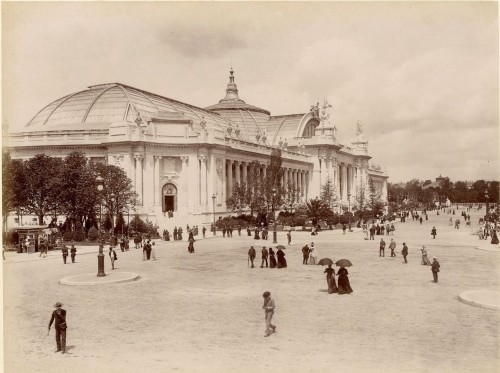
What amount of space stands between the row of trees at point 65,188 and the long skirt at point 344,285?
89.8 feet

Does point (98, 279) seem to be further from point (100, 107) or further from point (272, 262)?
point (100, 107)

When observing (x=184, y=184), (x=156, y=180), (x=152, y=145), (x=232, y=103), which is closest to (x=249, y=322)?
(x=152, y=145)

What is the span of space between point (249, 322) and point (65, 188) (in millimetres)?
36995

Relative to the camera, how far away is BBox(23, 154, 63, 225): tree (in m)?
49.0

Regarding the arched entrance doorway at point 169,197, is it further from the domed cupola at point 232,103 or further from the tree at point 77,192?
the domed cupola at point 232,103

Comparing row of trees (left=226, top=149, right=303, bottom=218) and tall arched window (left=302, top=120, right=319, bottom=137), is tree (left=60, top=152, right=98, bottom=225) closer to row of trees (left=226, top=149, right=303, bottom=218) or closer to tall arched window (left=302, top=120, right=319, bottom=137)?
row of trees (left=226, top=149, right=303, bottom=218)

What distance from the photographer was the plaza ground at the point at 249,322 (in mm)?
14359

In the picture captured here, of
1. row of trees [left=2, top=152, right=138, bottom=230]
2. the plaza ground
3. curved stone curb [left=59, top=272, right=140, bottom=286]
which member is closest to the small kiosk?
row of trees [left=2, top=152, right=138, bottom=230]

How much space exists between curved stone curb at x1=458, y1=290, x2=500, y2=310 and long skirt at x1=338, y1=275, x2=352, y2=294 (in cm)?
432

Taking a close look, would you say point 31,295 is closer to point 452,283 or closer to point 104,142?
point 452,283

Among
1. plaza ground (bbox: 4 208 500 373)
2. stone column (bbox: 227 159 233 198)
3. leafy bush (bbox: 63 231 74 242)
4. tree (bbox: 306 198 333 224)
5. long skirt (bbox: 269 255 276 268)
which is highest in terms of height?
stone column (bbox: 227 159 233 198)

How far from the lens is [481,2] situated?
17969 millimetres

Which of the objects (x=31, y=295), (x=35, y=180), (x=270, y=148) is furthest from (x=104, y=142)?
(x=31, y=295)

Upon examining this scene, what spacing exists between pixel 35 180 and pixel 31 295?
92.7 feet
